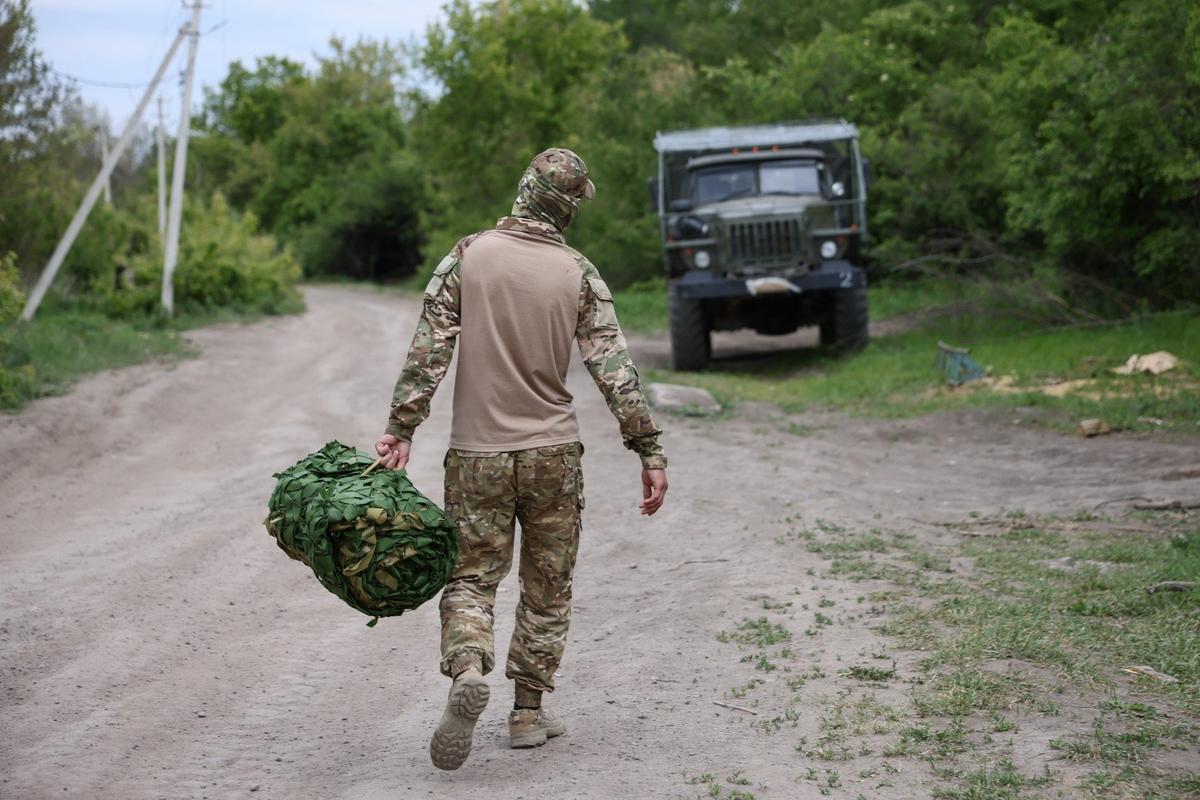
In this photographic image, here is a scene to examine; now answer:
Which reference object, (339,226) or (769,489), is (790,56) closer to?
(769,489)

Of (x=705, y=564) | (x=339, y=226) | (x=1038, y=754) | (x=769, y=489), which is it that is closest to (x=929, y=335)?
(x=769, y=489)

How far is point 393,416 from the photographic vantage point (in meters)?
4.31

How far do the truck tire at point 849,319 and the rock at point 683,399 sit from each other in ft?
10.4

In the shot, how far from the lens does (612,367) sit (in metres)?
4.50

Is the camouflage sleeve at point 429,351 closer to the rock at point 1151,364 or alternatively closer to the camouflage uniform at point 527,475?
the camouflage uniform at point 527,475

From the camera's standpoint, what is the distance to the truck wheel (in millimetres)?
15945

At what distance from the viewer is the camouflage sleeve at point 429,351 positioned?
170 inches

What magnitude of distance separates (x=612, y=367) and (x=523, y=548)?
27.5 inches

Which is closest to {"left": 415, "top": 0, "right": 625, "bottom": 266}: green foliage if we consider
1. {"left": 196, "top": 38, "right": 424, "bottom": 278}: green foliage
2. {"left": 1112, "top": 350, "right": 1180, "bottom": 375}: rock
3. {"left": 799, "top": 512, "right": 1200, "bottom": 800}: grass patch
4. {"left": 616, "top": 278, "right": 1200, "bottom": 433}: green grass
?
{"left": 196, "top": 38, "right": 424, "bottom": 278}: green foliage

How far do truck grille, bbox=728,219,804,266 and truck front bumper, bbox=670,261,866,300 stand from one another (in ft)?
0.91

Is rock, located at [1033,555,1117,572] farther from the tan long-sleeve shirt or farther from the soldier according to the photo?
the tan long-sleeve shirt

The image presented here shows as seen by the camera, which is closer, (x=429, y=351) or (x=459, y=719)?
(x=459, y=719)

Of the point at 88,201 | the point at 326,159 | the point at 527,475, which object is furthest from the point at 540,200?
the point at 326,159

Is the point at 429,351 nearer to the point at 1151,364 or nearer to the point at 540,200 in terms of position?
the point at 540,200
